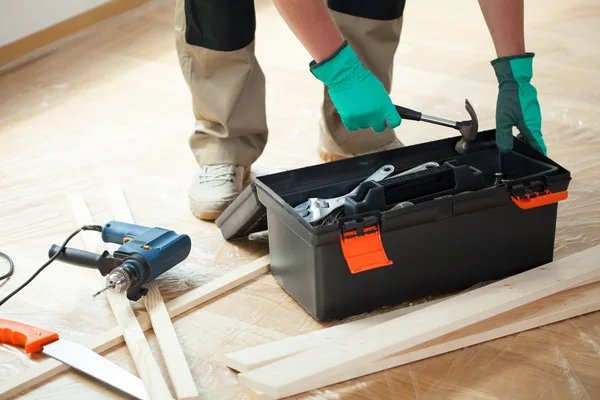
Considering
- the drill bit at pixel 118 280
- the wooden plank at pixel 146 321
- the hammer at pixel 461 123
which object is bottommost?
the wooden plank at pixel 146 321

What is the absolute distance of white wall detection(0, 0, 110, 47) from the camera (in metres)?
3.06

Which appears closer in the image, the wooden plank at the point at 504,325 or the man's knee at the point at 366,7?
the wooden plank at the point at 504,325

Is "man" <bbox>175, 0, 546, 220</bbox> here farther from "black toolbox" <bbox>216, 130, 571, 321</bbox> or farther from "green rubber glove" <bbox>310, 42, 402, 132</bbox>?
"black toolbox" <bbox>216, 130, 571, 321</bbox>

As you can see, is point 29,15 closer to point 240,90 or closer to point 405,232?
point 240,90

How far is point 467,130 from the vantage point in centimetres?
186

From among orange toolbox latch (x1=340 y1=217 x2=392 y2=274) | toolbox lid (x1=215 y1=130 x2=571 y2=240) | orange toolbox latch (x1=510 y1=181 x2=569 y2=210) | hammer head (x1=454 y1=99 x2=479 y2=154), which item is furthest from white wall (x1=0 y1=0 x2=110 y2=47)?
orange toolbox latch (x1=510 y1=181 x2=569 y2=210)

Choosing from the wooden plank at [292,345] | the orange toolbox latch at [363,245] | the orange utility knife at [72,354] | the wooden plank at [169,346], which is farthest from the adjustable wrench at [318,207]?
the orange utility knife at [72,354]

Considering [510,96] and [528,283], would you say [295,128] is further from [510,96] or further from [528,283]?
[528,283]

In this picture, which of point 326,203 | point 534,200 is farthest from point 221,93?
point 534,200

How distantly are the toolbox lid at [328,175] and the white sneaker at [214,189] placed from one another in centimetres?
8

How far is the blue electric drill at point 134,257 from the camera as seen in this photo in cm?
168

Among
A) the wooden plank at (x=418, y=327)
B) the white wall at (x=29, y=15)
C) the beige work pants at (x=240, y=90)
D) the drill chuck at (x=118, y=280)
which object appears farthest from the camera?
the white wall at (x=29, y=15)

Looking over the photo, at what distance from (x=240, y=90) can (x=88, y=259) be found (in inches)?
24.4

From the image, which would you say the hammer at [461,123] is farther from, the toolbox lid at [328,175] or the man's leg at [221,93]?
the man's leg at [221,93]
